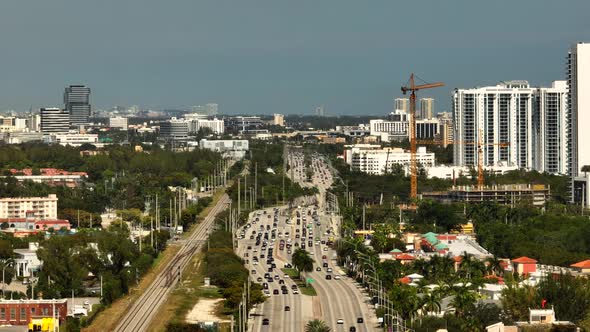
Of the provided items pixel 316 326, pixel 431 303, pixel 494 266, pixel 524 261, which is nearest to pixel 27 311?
pixel 316 326

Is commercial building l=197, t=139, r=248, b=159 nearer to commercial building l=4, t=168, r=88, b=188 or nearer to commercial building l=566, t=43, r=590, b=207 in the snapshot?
commercial building l=4, t=168, r=88, b=188

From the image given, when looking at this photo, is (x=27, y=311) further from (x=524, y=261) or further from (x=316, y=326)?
(x=524, y=261)

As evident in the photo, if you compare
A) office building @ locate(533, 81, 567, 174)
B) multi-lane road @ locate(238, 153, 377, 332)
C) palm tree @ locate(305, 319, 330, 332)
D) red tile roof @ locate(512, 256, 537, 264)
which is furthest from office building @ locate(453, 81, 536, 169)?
palm tree @ locate(305, 319, 330, 332)

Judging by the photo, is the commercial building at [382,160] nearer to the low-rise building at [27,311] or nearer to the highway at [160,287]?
the highway at [160,287]

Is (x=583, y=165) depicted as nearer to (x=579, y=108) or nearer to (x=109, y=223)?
(x=579, y=108)

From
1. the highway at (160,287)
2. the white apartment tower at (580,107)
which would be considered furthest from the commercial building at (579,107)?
the highway at (160,287)

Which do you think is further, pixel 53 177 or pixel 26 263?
pixel 53 177
